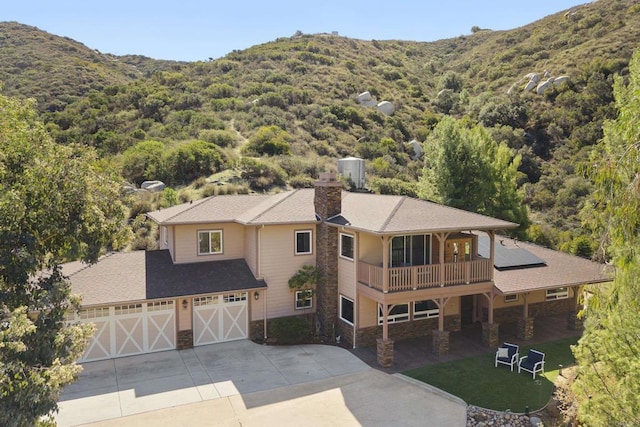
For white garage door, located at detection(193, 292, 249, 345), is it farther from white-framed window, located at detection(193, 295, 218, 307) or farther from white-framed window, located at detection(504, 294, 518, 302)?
white-framed window, located at detection(504, 294, 518, 302)

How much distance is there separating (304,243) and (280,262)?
123 cm

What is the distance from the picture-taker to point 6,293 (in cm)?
842

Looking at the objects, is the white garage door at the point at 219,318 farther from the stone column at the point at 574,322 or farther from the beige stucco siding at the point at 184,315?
the stone column at the point at 574,322

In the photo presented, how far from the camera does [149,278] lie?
1647cm

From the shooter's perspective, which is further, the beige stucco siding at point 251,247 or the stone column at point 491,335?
the beige stucco siding at point 251,247

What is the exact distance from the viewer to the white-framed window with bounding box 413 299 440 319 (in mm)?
17953

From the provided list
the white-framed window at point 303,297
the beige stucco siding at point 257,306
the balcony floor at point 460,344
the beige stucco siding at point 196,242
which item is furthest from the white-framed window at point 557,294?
the beige stucco siding at point 196,242

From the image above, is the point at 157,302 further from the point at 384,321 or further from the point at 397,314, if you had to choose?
the point at 397,314

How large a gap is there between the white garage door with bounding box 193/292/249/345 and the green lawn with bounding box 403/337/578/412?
21.5 ft

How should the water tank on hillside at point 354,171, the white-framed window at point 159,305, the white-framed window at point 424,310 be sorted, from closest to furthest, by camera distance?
1. the white-framed window at point 159,305
2. the white-framed window at point 424,310
3. the water tank on hillside at point 354,171

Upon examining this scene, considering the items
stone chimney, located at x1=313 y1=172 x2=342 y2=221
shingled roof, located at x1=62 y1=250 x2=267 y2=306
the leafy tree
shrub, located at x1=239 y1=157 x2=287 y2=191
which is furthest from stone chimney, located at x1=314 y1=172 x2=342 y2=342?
the leafy tree

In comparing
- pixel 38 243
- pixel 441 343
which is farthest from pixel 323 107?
pixel 38 243

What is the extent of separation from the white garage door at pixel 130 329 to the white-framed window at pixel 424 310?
30.1 ft

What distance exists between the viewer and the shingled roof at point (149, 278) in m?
15.3
